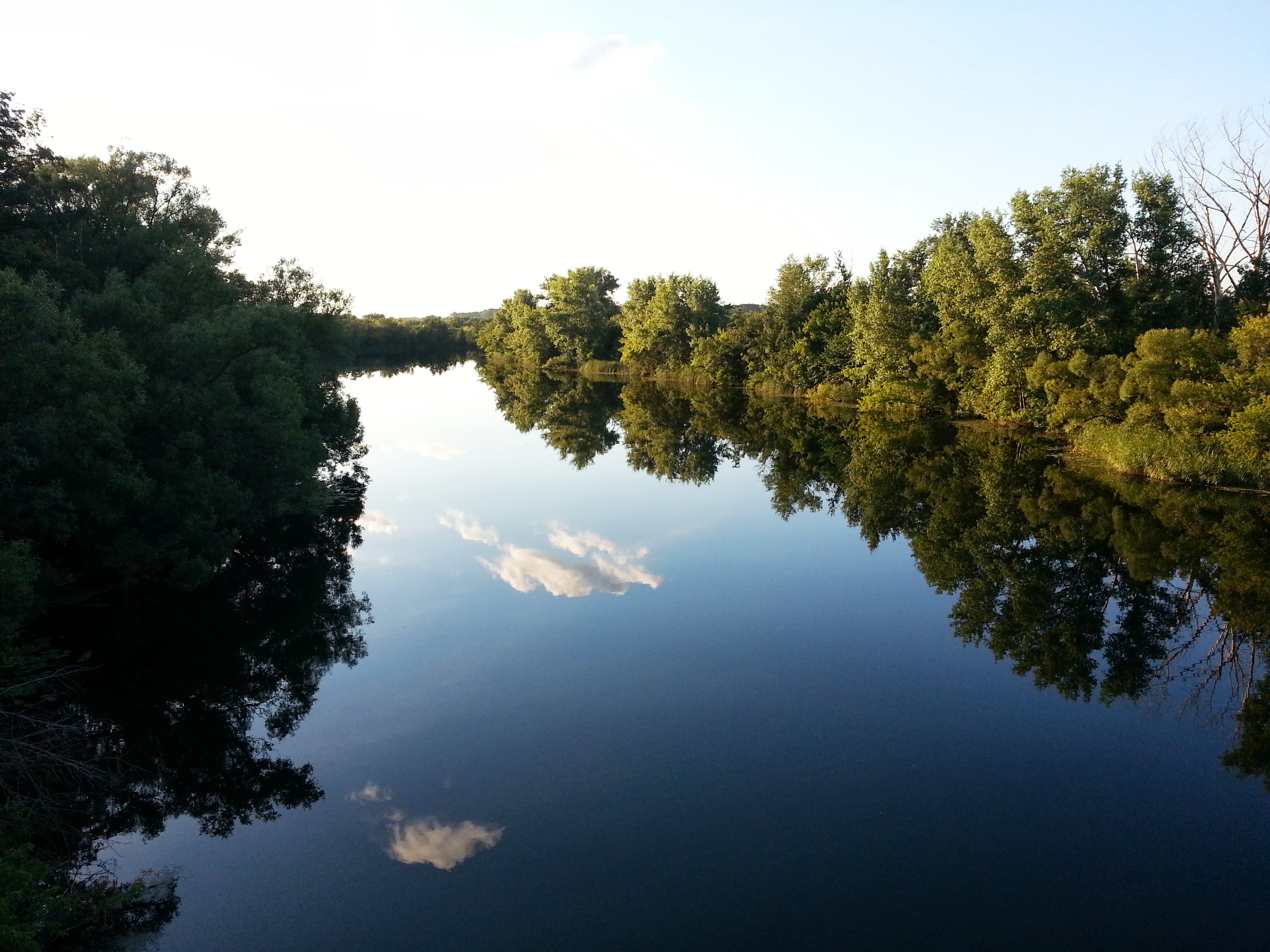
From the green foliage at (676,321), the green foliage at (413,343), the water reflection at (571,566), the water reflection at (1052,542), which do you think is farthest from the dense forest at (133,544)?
the green foliage at (413,343)

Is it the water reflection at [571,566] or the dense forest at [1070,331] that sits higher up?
the dense forest at [1070,331]

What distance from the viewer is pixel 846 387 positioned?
49.7 m

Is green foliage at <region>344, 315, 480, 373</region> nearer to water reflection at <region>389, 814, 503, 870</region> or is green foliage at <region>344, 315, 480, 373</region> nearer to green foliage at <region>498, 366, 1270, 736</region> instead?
green foliage at <region>498, 366, 1270, 736</region>

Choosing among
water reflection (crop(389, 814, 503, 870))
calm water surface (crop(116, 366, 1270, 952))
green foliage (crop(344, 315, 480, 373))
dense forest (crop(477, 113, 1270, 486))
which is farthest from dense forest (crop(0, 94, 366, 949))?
green foliage (crop(344, 315, 480, 373))

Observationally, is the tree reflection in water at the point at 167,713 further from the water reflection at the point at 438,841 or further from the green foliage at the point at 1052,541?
the green foliage at the point at 1052,541

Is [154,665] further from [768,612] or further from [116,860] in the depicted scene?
[768,612]

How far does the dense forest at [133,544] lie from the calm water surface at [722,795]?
88 cm

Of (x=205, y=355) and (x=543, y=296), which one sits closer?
(x=205, y=355)

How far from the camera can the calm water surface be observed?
740cm

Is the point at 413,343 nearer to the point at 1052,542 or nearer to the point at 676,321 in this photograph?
the point at 676,321

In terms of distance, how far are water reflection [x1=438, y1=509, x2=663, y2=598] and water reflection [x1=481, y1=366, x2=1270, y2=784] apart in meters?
6.87

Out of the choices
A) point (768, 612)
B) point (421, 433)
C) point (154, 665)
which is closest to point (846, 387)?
point (421, 433)

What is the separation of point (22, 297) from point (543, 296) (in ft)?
276

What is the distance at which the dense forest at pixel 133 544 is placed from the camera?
892 centimetres
